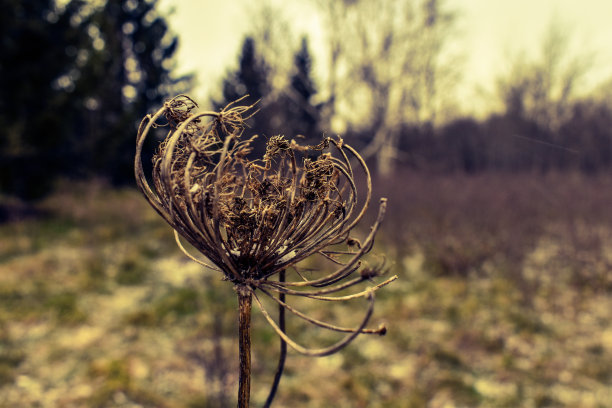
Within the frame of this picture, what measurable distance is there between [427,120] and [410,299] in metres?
15.9

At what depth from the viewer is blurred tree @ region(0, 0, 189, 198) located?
43.7 ft

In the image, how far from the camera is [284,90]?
47.4 ft

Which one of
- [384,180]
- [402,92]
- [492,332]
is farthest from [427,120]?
[492,332]

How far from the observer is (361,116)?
1889cm

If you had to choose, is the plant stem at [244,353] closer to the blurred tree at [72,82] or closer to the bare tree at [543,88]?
the blurred tree at [72,82]

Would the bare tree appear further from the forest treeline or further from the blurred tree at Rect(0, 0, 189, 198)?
the blurred tree at Rect(0, 0, 189, 198)

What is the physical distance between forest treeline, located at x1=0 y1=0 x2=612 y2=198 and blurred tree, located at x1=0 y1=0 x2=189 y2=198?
41 millimetres

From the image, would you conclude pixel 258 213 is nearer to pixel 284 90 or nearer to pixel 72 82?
pixel 284 90

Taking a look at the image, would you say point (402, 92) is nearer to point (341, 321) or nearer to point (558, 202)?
point (558, 202)

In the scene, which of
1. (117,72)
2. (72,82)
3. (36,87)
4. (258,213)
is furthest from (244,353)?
(117,72)

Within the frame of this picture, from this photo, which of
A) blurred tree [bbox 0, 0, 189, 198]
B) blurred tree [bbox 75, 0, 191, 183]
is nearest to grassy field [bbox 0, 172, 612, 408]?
blurred tree [bbox 0, 0, 189, 198]

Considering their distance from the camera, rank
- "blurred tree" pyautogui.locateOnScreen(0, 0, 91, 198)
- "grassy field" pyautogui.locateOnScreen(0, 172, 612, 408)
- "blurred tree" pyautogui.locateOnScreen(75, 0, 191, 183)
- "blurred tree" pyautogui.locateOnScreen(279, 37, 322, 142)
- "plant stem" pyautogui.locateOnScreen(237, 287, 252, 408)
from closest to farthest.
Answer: "plant stem" pyautogui.locateOnScreen(237, 287, 252, 408) → "grassy field" pyautogui.locateOnScreen(0, 172, 612, 408) → "blurred tree" pyautogui.locateOnScreen(0, 0, 91, 198) → "blurred tree" pyautogui.locateOnScreen(279, 37, 322, 142) → "blurred tree" pyautogui.locateOnScreen(75, 0, 191, 183)

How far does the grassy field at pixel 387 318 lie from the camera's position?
5246mm

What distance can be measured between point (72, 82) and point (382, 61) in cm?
1217
